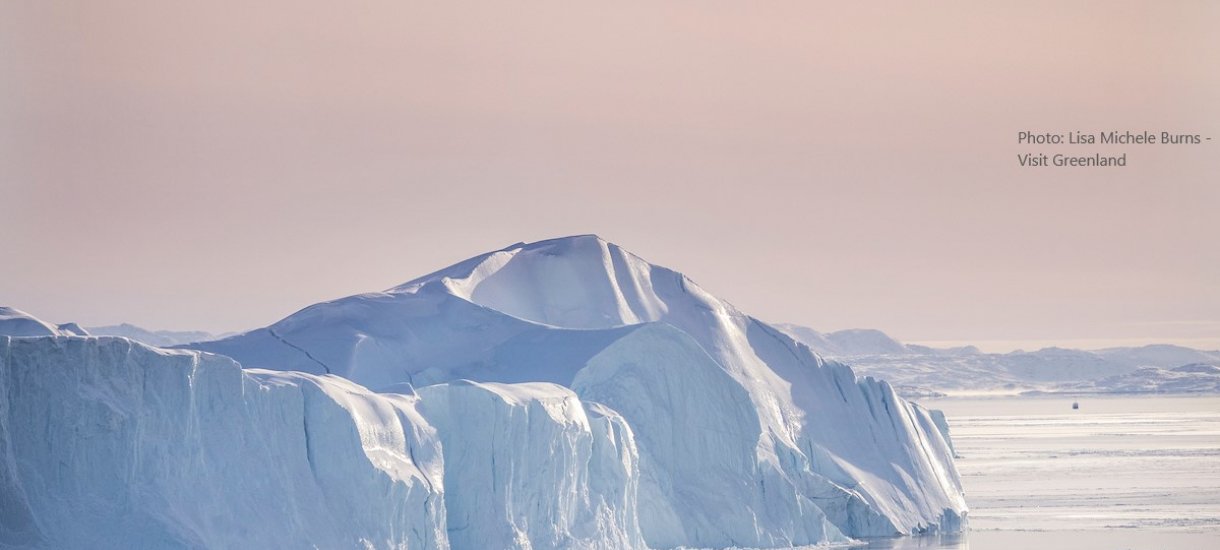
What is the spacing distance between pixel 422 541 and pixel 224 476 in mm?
3610

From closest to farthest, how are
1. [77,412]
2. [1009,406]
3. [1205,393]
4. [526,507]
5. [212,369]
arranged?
→ [77,412]
[212,369]
[526,507]
[1009,406]
[1205,393]

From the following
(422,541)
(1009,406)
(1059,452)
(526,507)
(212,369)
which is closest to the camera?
(212,369)

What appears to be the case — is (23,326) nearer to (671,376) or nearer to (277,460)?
(277,460)

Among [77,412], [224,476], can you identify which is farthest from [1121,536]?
[77,412]

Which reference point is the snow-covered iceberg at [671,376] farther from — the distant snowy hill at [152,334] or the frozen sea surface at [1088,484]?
the distant snowy hill at [152,334]

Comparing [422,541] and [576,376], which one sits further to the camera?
[576,376]

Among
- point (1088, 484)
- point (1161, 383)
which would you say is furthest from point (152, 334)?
point (1161, 383)

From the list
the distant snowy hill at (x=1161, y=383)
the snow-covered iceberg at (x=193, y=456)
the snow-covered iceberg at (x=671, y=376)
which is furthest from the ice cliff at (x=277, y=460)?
the distant snowy hill at (x=1161, y=383)

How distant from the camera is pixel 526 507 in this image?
29.2 metres

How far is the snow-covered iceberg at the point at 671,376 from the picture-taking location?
33688 millimetres

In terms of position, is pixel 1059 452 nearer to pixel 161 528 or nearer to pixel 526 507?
pixel 526 507

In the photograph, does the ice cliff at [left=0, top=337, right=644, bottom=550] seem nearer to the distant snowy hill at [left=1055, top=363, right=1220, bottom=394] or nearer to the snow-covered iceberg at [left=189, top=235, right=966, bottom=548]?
the snow-covered iceberg at [left=189, top=235, right=966, bottom=548]

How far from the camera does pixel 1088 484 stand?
5003 cm

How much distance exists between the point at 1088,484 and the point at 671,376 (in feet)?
66.9
